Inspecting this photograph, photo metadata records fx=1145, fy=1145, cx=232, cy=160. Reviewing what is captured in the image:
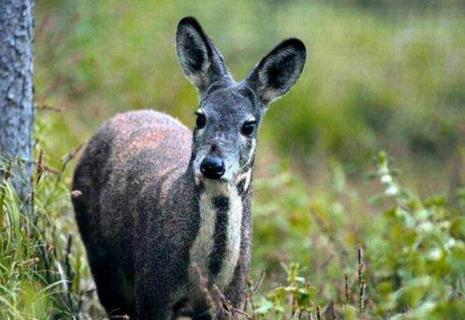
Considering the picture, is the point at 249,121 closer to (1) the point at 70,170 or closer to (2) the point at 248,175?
(2) the point at 248,175

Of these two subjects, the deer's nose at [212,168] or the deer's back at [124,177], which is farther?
the deer's back at [124,177]

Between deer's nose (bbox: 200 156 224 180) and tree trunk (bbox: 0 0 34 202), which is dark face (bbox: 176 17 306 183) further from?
tree trunk (bbox: 0 0 34 202)

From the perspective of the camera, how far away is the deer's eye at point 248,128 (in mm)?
6195

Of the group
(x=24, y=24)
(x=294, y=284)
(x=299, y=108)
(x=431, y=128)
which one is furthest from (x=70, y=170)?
(x=431, y=128)

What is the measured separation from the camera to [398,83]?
50.3 ft

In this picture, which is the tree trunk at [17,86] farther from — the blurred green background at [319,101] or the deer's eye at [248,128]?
the deer's eye at [248,128]

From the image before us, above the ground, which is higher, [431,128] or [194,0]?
[194,0]

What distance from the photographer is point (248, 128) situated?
624 cm

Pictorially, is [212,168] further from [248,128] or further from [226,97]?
[226,97]

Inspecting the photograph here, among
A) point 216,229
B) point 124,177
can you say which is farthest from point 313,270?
point 216,229

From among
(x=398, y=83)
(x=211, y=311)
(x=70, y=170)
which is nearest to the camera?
(x=211, y=311)

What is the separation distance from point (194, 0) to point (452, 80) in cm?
366

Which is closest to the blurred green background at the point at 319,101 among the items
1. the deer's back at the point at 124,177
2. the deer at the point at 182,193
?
the deer's back at the point at 124,177

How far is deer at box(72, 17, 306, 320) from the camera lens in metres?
6.00
